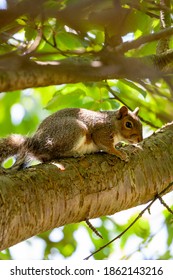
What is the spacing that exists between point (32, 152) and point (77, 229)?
100cm

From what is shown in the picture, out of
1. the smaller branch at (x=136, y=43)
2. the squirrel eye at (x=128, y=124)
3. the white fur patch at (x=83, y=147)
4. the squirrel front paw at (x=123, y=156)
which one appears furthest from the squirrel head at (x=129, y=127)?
the smaller branch at (x=136, y=43)

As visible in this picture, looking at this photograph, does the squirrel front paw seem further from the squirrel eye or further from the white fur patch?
the squirrel eye

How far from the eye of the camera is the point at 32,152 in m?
2.40

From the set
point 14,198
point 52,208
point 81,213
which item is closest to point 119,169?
point 81,213

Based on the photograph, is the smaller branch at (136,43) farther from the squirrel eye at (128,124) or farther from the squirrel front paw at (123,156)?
the squirrel eye at (128,124)

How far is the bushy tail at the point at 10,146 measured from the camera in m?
2.21

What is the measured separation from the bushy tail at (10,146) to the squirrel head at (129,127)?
95cm

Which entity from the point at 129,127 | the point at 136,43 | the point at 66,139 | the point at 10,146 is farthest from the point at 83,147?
the point at 136,43

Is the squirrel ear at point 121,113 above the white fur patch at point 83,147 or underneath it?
underneath

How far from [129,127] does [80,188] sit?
1.43 metres

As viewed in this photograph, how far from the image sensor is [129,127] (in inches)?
124

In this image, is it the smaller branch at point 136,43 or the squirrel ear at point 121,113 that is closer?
the smaller branch at point 136,43

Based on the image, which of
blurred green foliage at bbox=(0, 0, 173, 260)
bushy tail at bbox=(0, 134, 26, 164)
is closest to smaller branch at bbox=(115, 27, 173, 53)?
blurred green foliage at bbox=(0, 0, 173, 260)

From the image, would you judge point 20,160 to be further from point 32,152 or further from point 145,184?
point 145,184
